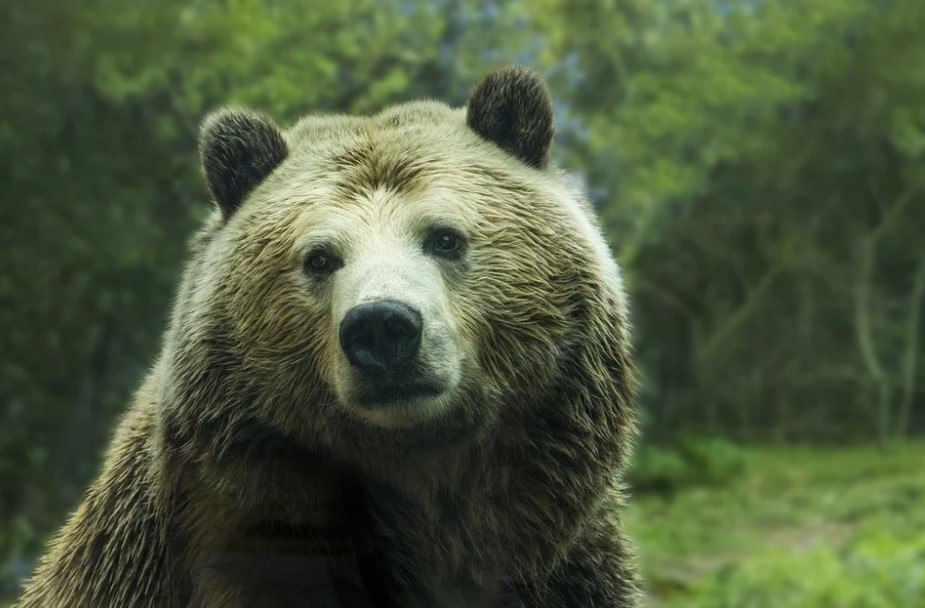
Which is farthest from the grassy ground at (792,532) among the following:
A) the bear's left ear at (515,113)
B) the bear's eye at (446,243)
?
the bear's eye at (446,243)

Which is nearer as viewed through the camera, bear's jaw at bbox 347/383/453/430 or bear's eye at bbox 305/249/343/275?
bear's jaw at bbox 347/383/453/430

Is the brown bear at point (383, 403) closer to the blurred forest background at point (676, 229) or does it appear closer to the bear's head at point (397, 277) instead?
the bear's head at point (397, 277)

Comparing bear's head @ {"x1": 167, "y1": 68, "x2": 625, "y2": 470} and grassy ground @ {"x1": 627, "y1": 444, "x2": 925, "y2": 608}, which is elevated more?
bear's head @ {"x1": 167, "y1": 68, "x2": 625, "y2": 470}

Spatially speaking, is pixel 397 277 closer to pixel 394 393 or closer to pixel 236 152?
pixel 394 393

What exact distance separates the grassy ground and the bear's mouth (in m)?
3.86

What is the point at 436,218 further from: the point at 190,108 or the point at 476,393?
the point at 190,108

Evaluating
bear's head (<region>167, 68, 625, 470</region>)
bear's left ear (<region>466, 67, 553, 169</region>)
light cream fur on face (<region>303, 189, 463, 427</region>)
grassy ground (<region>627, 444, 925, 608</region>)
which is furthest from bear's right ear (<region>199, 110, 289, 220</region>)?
grassy ground (<region>627, 444, 925, 608</region>)

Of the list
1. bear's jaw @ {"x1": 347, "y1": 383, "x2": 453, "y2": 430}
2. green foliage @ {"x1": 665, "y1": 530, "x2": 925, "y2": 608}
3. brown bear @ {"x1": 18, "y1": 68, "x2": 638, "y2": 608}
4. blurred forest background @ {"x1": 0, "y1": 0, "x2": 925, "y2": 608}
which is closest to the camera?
bear's jaw @ {"x1": 347, "y1": 383, "x2": 453, "y2": 430}

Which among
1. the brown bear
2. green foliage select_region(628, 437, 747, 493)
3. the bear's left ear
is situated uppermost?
the bear's left ear

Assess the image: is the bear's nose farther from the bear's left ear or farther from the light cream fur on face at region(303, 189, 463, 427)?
the bear's left ear

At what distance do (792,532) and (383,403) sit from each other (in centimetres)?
452

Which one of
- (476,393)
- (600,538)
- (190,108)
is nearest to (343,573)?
(476,393)

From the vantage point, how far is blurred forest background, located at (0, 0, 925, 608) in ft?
15.0

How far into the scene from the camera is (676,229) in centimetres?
558
